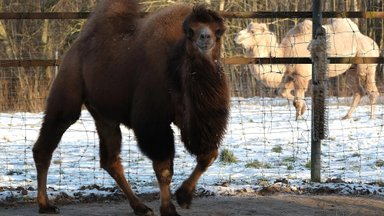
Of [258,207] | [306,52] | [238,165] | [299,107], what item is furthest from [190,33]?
[306,52]

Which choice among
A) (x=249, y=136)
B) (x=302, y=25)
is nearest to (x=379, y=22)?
(x=302, y=25)

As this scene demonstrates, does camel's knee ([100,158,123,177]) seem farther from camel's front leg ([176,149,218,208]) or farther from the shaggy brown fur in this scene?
camel's front leg ([176,149,218,208])

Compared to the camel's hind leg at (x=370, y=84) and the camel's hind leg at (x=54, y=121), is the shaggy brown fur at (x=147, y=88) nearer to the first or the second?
the camel's hind leg at (x=54, y=121)

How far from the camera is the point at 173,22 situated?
5.92 m

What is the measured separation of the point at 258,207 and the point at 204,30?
1.95 m

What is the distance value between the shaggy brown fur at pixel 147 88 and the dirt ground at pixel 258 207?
29 cm

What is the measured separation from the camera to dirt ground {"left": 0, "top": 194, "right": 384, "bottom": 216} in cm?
625

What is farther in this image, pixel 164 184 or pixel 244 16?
pixel 244 16

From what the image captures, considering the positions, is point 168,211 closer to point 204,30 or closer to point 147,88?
point 147,88

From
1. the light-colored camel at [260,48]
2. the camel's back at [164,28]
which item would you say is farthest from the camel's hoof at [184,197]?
the light-colored camel at [260,48]

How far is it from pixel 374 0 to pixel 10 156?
13.8 m

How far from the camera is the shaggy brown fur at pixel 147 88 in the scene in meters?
5.28

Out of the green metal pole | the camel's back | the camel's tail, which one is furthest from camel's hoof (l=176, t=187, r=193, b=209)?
the green metal pole

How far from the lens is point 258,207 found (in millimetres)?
6473
